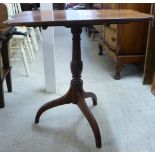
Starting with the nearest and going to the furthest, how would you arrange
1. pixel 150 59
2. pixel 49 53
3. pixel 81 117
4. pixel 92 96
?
pixel 81 117 < pixel 92 96 < pixel 49 53 < pixel 150 59

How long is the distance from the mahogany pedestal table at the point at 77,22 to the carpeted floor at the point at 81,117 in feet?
0.38

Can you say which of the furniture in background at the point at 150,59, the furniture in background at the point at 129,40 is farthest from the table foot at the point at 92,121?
the furniture in background at the point at 129,40

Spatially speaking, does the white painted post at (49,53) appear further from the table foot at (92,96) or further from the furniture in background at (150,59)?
the furniture in background at (150,59)

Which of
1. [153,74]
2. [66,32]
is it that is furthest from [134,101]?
[66,32]

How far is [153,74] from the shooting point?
7.68 ft

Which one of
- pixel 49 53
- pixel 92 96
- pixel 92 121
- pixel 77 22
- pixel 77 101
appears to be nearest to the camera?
pixel 77 22

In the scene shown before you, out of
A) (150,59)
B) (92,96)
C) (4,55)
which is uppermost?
(4,55)

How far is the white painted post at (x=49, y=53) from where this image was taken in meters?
2.02

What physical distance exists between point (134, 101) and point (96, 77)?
0.64 meters

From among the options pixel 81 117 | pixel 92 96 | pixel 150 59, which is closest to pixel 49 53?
pixel 92 96

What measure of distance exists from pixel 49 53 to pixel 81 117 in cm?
66

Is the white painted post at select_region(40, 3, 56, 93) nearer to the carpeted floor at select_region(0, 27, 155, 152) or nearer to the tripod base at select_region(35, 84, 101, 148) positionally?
the carpeted floor at select_region(0, 27, 155, 152)

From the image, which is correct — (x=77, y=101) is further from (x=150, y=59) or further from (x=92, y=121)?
(x=150, y=59)

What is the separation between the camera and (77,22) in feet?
3.97
